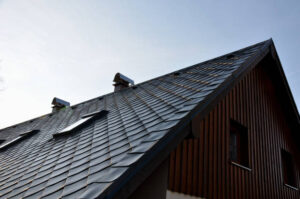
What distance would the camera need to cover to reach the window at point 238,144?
764cm

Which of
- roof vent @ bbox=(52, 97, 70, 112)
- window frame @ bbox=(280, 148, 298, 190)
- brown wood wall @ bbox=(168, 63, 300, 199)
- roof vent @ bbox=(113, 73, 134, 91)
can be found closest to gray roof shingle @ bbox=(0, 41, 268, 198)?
brown wood wall @ bbox=(168, 63, 300, 199)

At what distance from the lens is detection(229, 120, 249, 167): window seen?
301 inches

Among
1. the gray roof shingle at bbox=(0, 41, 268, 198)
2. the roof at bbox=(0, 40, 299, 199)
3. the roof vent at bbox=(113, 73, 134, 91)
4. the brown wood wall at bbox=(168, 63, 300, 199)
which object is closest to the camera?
the roof at bbox=(0, 40, 299, 199)

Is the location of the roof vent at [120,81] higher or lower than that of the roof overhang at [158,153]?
Answer: higher

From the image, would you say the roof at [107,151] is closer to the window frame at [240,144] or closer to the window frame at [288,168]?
the window frame at [240,144]

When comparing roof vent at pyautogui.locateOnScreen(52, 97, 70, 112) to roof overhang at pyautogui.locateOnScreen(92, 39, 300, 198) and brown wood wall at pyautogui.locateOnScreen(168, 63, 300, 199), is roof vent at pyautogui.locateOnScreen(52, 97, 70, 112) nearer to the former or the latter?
brown wood wall at pyautogui.locateOnScreen(168, 63, 300, 199)

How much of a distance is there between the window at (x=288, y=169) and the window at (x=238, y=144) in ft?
9.84

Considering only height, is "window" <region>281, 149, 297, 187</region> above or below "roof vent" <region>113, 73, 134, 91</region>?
below

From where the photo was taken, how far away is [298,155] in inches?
440

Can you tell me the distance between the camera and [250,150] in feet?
25.7

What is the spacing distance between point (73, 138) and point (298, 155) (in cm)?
887

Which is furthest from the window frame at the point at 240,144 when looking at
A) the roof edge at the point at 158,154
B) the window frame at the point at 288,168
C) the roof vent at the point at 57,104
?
the roof vent at the point at 57,104

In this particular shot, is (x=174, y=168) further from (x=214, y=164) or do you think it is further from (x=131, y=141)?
(x=214, y=164)

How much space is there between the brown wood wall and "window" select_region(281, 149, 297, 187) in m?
0.30
